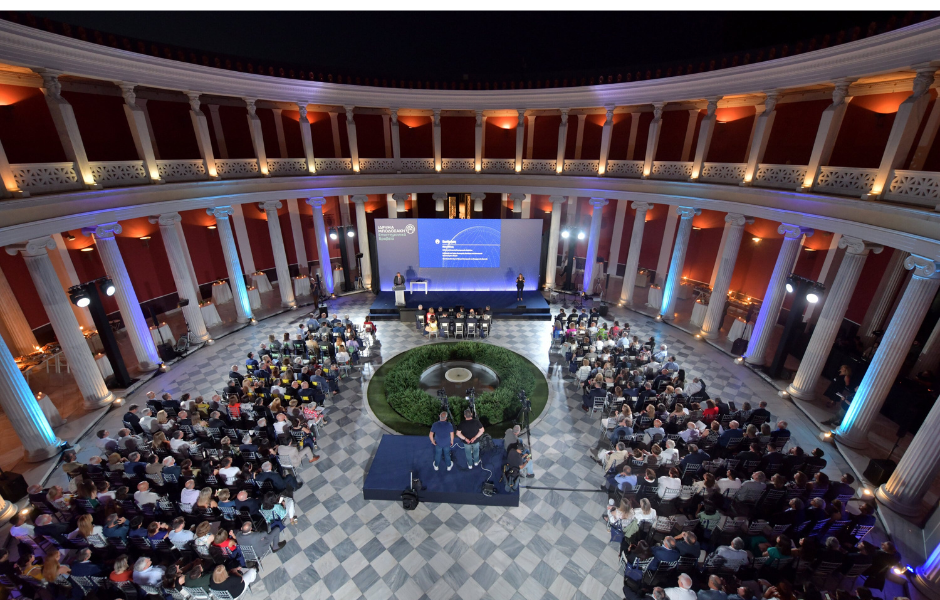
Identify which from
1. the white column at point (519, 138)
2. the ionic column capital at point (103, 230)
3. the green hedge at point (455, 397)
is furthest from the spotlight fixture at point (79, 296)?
the white column at point (519, 138)

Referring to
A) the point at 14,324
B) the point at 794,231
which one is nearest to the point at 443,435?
the point at 794,231

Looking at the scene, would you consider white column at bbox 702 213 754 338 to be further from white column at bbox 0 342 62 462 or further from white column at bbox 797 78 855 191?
white column at bbox 0 342 62 462

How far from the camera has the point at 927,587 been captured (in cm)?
767

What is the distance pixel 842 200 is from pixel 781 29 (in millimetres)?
9384

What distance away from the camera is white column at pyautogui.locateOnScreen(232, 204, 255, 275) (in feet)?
67.5

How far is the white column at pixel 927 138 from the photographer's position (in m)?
11.9

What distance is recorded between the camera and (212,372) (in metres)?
14.5

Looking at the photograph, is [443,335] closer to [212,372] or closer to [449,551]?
[212,372]

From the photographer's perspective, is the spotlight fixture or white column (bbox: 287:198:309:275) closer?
the spotlight fixture

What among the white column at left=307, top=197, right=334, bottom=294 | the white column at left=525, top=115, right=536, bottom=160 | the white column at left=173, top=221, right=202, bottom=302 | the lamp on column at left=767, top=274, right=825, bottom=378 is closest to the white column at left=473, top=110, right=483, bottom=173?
the white column at left=525, top=115, right=536, bottom=160

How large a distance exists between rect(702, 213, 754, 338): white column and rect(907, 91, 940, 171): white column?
4456 mm

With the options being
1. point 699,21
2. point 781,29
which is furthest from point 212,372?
point 699,21

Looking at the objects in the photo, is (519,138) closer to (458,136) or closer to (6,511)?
(458,136)

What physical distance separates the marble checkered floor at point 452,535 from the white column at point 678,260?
5972 mm
